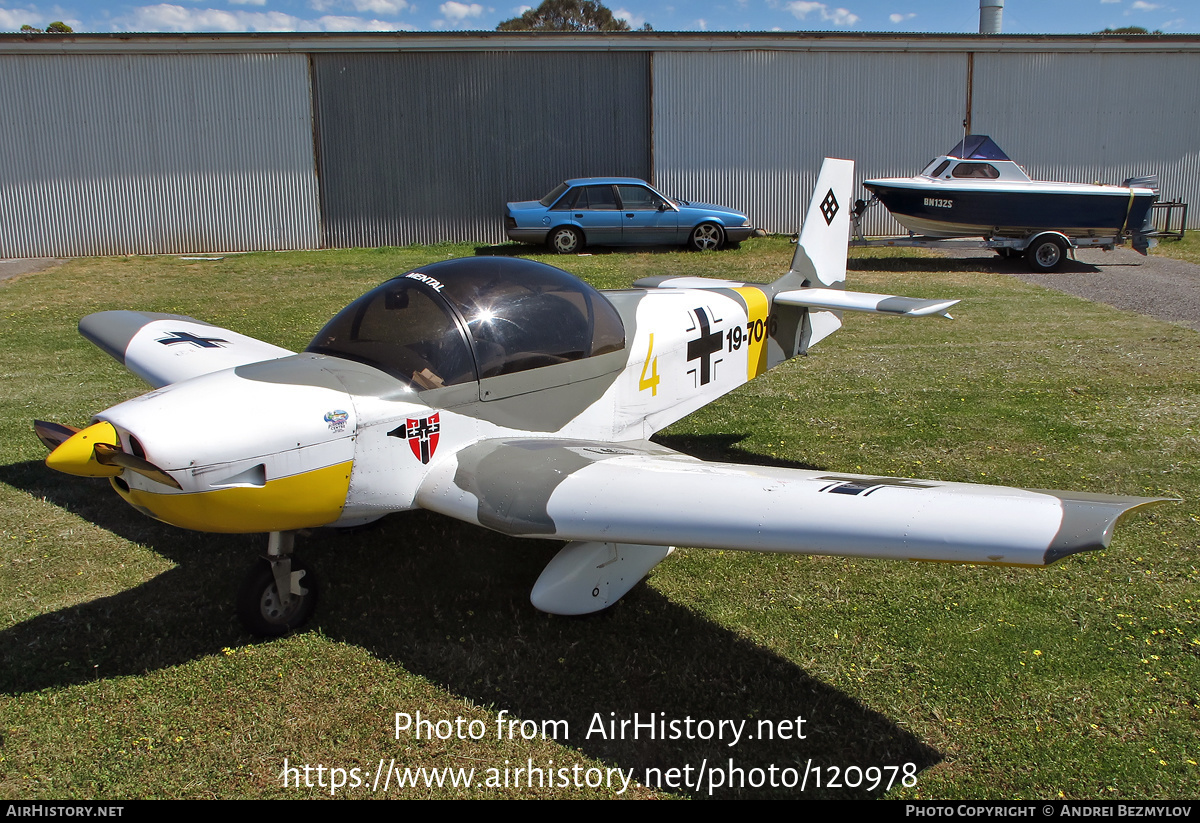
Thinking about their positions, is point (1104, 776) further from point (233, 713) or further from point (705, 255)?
point (705, 255)

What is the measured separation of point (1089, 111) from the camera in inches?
822

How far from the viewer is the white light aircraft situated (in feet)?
11.2

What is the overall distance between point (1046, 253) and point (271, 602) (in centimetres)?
1597

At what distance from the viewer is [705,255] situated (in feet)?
59.0

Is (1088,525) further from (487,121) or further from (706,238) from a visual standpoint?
(487,121)

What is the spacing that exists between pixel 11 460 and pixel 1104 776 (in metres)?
7.53

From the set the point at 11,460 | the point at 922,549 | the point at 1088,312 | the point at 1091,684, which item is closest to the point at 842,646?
the point at 1091,684

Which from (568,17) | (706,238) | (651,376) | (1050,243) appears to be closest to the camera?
(651,376)

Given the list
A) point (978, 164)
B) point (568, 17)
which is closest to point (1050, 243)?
point (978, 164)

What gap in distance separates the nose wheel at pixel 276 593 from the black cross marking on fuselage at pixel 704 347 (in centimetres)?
293

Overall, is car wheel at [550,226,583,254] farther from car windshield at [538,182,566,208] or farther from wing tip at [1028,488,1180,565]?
wing tip at [1028,488,1180,565]

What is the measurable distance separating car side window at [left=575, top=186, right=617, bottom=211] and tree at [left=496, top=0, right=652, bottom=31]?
50.4 metres

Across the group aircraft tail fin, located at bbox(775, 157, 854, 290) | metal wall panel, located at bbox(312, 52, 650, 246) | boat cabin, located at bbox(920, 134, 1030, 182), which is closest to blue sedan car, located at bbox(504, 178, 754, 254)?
metal wall panel, located at bbox(312, 52, 650, 246)

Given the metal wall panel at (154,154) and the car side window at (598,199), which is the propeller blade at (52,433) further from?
the metal wall panel at (154,154)
